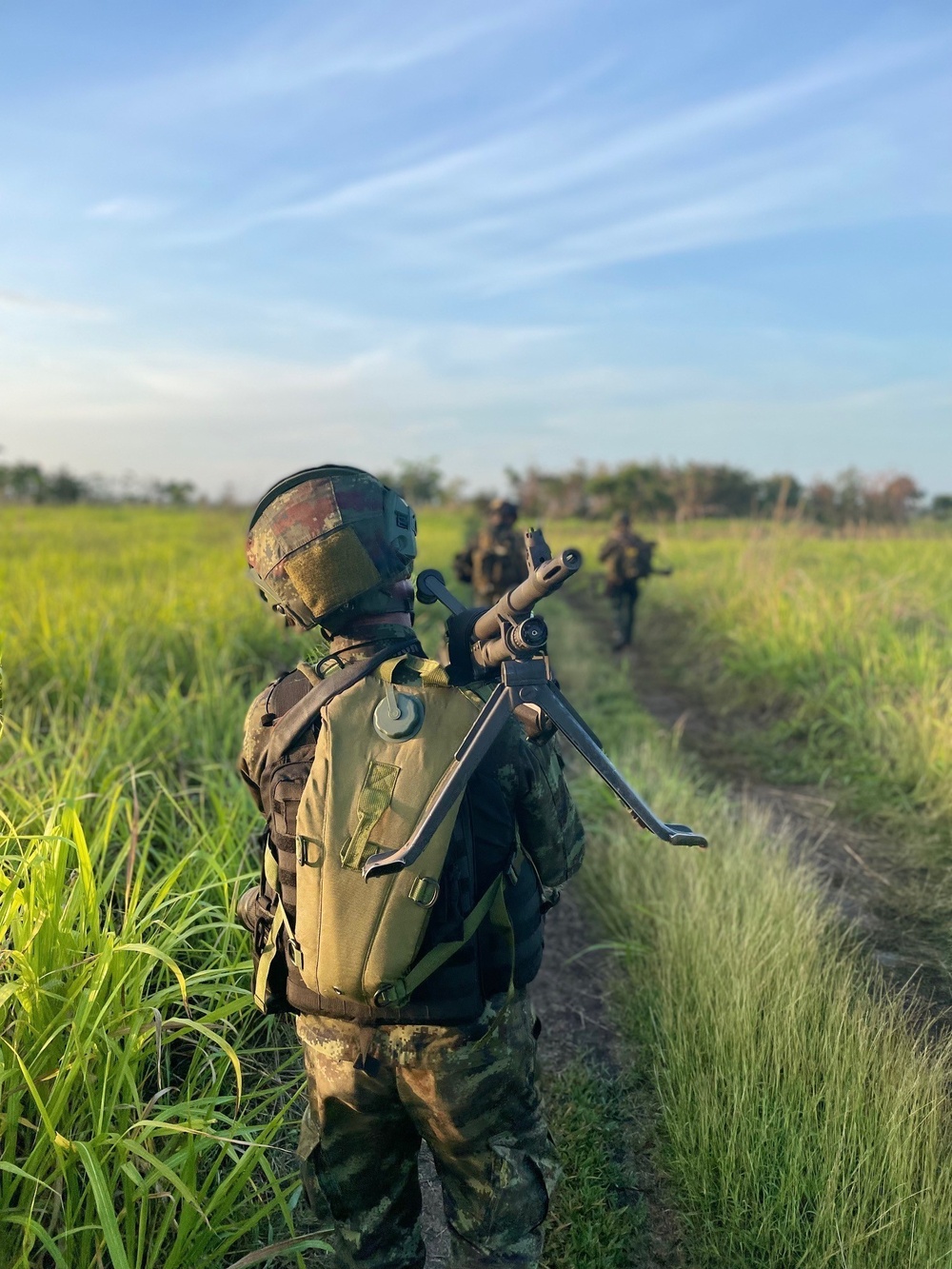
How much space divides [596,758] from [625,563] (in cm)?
A: 849

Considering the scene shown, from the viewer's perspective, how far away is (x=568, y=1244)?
2174 millimetres

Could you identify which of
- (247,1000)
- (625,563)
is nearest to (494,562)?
(625,563)

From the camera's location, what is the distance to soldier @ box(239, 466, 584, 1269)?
1592 millimetres

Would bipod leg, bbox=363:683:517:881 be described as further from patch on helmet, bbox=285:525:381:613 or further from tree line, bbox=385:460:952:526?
tree line, bbox=385:460:952:526

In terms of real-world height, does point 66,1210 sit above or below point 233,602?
below

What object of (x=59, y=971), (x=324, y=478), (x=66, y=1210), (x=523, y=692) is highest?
(x=324, y=478)

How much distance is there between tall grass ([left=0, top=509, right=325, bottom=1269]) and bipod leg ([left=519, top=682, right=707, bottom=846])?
1.05m

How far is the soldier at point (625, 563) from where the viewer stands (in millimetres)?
9766

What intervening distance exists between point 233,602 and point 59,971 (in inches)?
197

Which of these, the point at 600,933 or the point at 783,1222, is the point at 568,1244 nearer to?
the point at 783,1222

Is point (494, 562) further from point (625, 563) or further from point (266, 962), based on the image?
point (266, 962)

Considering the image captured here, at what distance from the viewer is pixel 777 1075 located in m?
2.38

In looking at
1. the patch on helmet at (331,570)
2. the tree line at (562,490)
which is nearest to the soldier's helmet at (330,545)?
the patch on helmet at (331,570)

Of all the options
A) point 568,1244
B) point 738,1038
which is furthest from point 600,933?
point 568,1244
